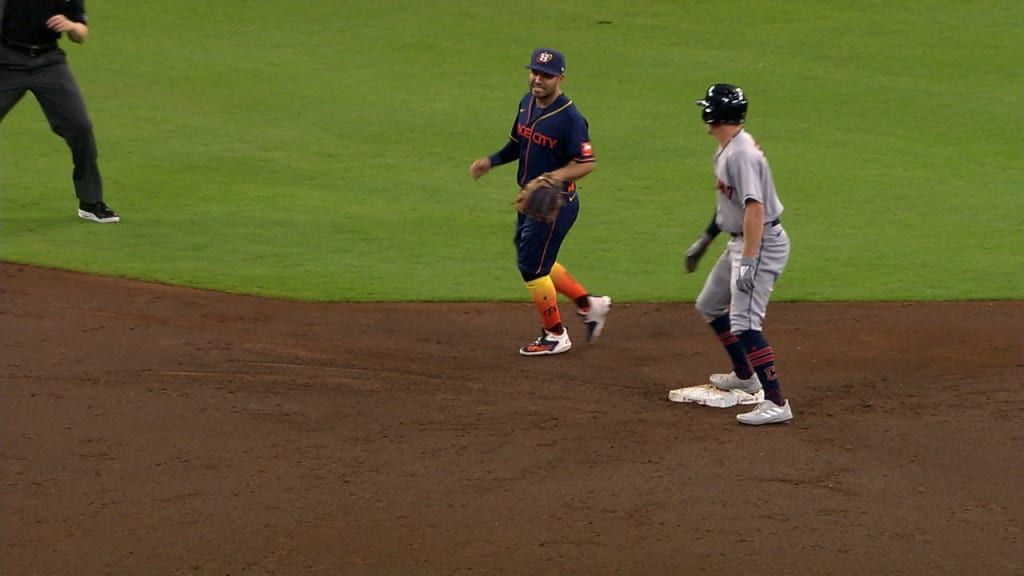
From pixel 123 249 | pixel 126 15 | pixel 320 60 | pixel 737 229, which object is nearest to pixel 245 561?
pixel 737 229

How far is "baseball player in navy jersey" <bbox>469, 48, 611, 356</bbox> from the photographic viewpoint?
877 cm

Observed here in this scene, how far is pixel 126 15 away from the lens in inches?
753

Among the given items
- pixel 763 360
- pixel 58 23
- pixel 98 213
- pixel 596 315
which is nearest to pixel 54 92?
pixel 58 23

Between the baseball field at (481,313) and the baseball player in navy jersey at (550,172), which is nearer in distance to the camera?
the baseball field at (481,313)

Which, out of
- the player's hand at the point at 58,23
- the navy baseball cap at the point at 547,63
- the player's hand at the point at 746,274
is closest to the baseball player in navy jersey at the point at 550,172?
the navy baseball cap at the point at 547,63

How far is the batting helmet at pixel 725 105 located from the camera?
7.55 m

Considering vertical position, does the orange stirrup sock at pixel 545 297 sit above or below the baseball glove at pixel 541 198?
below

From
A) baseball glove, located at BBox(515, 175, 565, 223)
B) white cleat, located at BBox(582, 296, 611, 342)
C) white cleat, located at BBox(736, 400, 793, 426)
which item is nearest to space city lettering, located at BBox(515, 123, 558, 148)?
baseball glove, located at BBox(515, 175, 565, 223)

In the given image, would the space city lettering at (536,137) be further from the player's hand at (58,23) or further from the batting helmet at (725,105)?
the player's hand at (58,23)

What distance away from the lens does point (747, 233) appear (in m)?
7.51

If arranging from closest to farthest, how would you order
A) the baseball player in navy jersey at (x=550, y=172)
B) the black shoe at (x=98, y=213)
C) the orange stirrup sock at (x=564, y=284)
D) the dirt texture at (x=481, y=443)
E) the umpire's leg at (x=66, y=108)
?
1. the dirt texture at (x=481, y=443)
2. the baseball player in navy jersey at (x=550, y=172)
3. the orange stirrup sock at (x=564, y=284)
4. the umpire's leg at (x=66, y=108)
5. the black shoe at (x=98, y=213)

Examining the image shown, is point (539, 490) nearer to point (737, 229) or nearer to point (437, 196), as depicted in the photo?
point (737, 229)

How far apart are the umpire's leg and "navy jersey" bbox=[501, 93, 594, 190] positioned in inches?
167

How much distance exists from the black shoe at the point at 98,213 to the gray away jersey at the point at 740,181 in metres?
6.09
